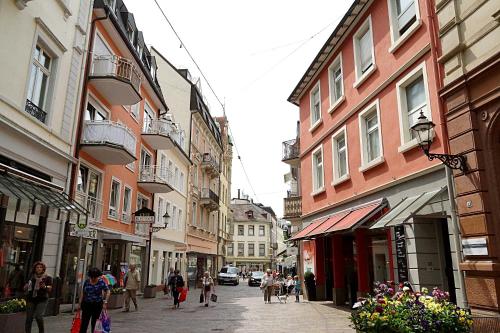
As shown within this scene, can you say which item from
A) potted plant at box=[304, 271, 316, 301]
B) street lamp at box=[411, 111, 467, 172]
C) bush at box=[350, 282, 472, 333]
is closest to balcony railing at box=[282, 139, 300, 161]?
potted plant at box=[304, 271, 316, 301]

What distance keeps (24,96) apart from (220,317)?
365 inches

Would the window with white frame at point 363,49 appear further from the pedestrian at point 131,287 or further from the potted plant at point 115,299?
the potted plant at point 115,299

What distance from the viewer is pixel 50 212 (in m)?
13.5

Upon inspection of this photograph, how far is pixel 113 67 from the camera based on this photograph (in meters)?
16.8

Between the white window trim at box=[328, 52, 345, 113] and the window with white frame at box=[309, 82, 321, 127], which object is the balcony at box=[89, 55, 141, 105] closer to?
the window with white frame at box=[309, 82, 321, 127]

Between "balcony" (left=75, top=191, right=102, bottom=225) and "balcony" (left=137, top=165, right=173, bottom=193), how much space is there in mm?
5106

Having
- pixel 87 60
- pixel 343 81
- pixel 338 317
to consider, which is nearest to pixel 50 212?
pixel 87 60

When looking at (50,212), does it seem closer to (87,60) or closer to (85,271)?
(85,271)

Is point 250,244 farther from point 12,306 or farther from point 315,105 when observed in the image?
point 12,306

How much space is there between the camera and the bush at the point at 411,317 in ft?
16.9

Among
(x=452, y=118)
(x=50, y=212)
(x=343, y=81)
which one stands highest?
(x=343, y=81)

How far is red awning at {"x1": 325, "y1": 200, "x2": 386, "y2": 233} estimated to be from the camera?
40.4 ft

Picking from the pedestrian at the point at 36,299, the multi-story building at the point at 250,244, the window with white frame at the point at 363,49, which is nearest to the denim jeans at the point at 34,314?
the pedestrian at the point at 36,299

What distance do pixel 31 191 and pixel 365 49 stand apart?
1155 centimetres
